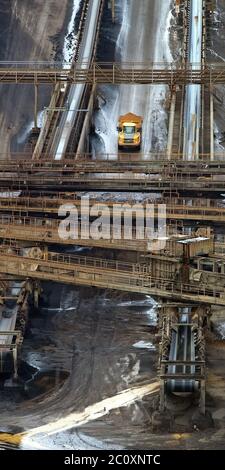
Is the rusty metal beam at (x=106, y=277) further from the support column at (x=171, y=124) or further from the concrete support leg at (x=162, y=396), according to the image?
the support column at (x=171, y=124)

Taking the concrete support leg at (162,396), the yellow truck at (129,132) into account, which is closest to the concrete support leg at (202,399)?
the concrete support leg at (162,396)

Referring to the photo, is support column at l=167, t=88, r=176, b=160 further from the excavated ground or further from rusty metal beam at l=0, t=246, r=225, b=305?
rusty metal beam at l=0, t=246, r=225, b=305

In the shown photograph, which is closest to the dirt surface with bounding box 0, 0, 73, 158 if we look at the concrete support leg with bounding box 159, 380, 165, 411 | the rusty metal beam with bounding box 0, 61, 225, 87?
the rusty metal beam with bounding box 0, 61, 225, 87

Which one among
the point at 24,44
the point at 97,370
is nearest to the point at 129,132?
the point at 24,44

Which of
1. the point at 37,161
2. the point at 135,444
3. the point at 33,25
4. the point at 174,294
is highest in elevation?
the point at 33,25
